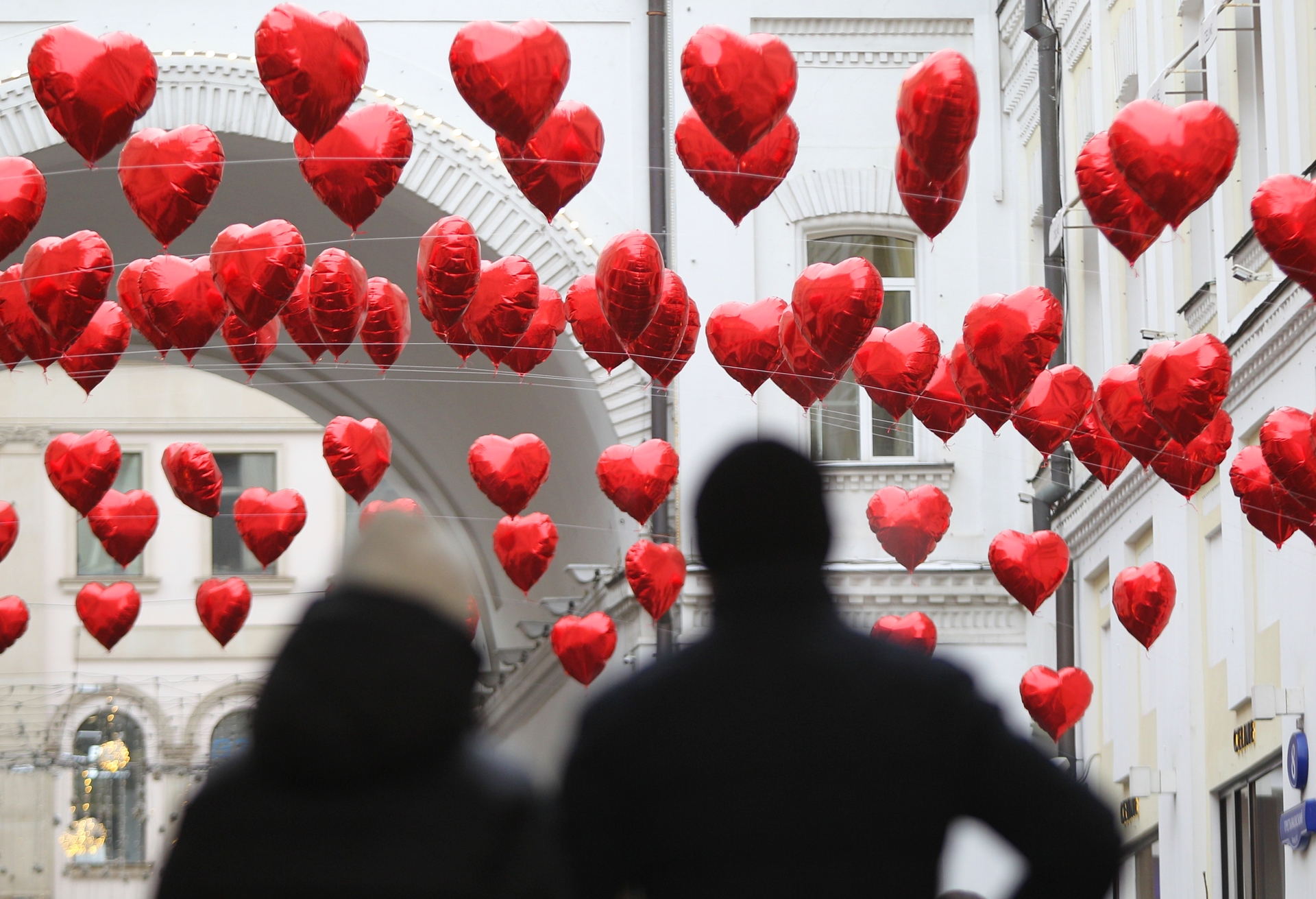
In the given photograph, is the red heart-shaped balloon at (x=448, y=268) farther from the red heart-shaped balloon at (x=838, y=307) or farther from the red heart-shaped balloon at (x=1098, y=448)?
the red heart-shaped balloon at (x=1098, y=448)

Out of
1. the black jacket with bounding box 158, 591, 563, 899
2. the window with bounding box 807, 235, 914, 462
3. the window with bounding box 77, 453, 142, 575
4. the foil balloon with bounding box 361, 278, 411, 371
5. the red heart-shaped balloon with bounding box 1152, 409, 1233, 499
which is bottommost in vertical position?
the black jacket with bounding box 158, 591, 563, 899

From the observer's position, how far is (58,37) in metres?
9.65

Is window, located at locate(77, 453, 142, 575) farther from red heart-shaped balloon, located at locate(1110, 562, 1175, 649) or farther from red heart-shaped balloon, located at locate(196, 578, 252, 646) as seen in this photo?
red heart-shaped balloon, located at locate(1110, 562, 1175, 649)

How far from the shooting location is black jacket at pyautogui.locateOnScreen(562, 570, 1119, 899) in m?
3.04

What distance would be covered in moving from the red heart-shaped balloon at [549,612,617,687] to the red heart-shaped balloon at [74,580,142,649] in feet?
9.93

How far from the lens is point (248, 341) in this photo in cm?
1266

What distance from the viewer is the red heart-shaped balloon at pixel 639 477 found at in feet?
45.2

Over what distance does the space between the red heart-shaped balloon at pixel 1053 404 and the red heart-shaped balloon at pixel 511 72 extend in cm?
352

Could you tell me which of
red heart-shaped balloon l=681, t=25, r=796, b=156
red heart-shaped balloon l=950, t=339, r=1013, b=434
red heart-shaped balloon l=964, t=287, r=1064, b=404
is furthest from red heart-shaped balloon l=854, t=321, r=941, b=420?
red heart-shaped balloon l=681, t=25, r=796, b=156

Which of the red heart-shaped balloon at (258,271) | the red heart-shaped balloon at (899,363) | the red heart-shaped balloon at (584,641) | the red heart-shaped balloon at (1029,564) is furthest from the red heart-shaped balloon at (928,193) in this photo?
the red heart-shaped balloon at (584,641)

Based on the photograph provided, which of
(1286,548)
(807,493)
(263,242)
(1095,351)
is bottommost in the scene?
(807,493)

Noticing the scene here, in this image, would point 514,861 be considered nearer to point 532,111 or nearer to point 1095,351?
point 532,111

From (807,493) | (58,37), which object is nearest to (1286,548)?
(58,37)

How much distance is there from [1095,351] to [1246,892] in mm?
5426
